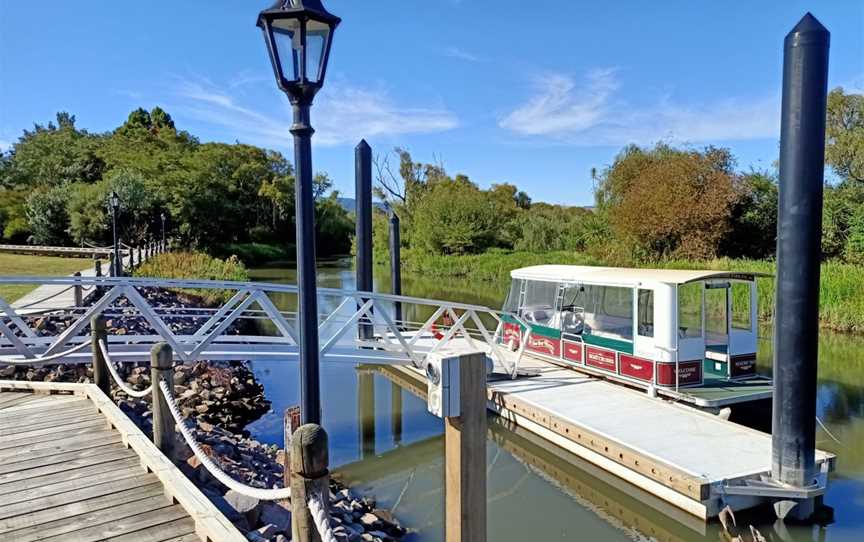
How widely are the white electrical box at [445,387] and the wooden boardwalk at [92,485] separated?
1.59 metres

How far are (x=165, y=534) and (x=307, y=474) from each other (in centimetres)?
157

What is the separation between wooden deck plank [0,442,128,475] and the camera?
4205 mm

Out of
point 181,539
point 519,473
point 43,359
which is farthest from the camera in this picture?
point 519,473

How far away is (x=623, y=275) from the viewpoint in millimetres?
8945

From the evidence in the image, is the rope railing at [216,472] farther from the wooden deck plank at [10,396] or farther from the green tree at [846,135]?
the green tree at [846,135]

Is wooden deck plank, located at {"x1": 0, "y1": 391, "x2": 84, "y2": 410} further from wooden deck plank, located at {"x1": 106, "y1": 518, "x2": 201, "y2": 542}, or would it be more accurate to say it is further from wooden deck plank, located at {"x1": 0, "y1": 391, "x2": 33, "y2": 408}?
wooden deck plank, located at {"x1": 106, "y1": 518, "x2": 201, "y2": 542}

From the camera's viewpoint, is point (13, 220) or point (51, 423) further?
point (13, 220)

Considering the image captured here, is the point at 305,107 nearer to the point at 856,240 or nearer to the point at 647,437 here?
the point at 647,437

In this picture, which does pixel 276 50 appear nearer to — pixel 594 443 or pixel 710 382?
pixel 594 443

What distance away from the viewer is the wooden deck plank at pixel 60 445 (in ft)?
14.6

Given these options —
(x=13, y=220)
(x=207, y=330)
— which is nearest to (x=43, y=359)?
(x=207, y=330)

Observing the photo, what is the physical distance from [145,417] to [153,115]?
79.2 meters

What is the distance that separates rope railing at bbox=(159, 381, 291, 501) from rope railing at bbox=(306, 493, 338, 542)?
17 cm

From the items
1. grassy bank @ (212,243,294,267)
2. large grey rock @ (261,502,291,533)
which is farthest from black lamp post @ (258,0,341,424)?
grassy bank @ (212,243,294,267)
